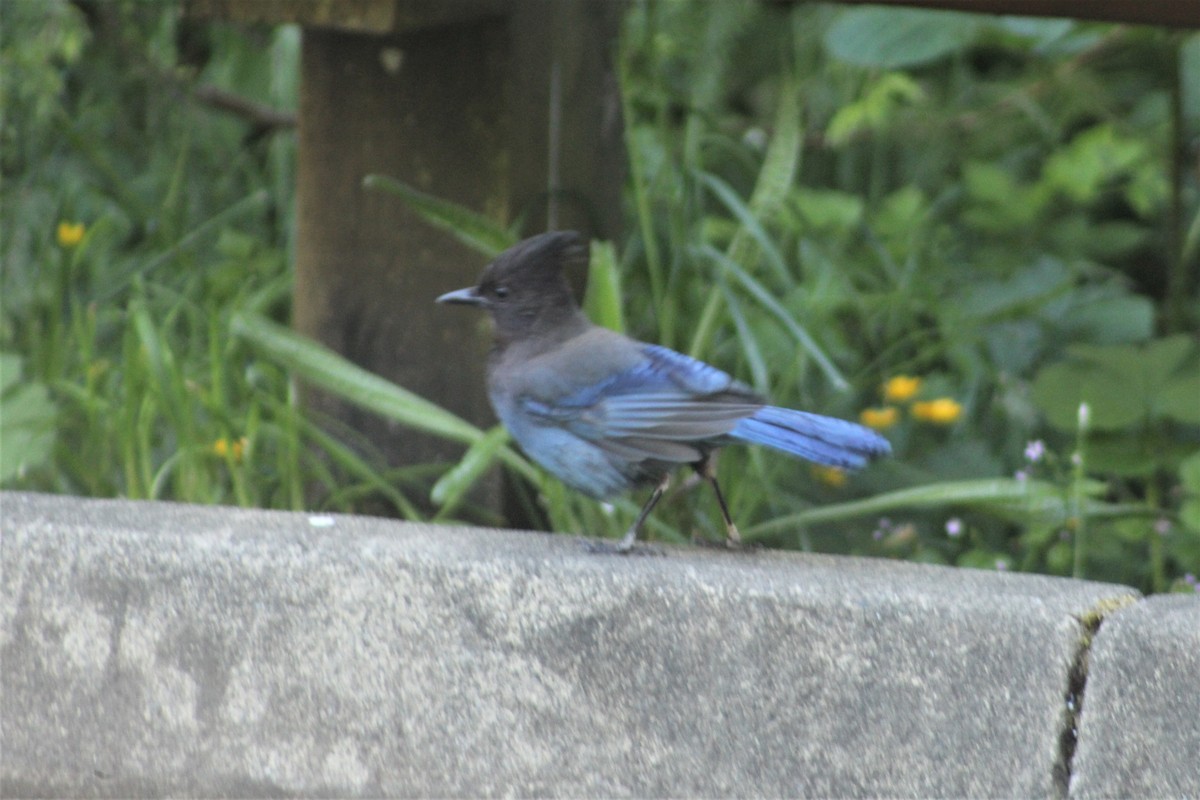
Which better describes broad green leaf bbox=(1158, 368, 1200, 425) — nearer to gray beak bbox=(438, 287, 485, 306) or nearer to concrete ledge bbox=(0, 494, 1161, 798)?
concrete ledge bbox=(0, 494, 1161, 798)

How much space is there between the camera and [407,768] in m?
1.96

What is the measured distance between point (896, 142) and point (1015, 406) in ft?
4.58

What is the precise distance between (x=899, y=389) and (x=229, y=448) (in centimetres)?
134

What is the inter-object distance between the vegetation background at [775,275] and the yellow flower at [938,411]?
13 mm

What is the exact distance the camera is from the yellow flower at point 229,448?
107 inches

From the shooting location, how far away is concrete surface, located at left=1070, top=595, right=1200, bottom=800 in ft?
5.49

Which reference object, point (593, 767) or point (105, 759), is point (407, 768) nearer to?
point (593, 767)

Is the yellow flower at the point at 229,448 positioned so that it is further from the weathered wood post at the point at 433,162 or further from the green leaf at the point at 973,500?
the green leaf at the point at 973,500

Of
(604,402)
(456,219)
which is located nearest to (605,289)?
(456,219)

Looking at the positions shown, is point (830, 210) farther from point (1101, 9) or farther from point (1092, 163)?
point (1101, 9)

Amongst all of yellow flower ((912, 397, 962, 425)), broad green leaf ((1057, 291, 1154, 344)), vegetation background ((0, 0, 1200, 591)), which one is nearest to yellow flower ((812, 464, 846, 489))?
vegetation background ((0, 0, 1200, 591))

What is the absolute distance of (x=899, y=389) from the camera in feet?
10.3

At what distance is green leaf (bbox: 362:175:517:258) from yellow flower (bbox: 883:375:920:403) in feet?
3.01

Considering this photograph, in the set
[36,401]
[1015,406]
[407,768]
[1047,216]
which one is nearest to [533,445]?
[407,768]
